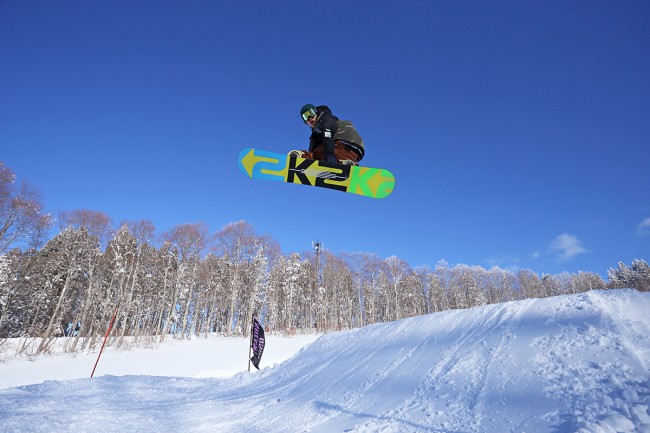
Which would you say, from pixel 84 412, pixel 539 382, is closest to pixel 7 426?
pixel 84 412

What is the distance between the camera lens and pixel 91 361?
16.2 meters

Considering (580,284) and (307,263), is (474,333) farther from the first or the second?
(580,284)

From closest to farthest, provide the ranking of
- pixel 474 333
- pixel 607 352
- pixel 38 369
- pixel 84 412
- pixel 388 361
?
pixel 607 352 < pixel 84 412 < pixel 474 333 < pixel 388 361 < pixel 38 369

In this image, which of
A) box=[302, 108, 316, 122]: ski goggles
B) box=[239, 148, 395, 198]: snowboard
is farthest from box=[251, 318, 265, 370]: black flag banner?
box=[302, 108, 316, 122]: ski goggles

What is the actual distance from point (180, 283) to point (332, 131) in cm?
2668

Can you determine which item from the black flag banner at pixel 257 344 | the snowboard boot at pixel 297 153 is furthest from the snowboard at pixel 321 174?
the black flag banner at pixel 257 344

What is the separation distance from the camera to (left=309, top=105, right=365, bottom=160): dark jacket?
5.39 m

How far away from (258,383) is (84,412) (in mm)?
5027

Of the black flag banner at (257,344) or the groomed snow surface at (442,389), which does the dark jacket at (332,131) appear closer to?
the groomed snow surface at (442,389)

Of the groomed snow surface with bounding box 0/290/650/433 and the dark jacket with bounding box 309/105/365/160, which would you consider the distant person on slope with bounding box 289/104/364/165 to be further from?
the groomed snow surface with bounding box 0/290/650/433

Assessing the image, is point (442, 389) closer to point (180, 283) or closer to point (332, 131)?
point (332, 131)

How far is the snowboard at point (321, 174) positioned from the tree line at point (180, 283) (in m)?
10.9

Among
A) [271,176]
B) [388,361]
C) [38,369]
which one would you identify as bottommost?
[38,369]

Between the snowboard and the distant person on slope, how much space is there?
203 mm
